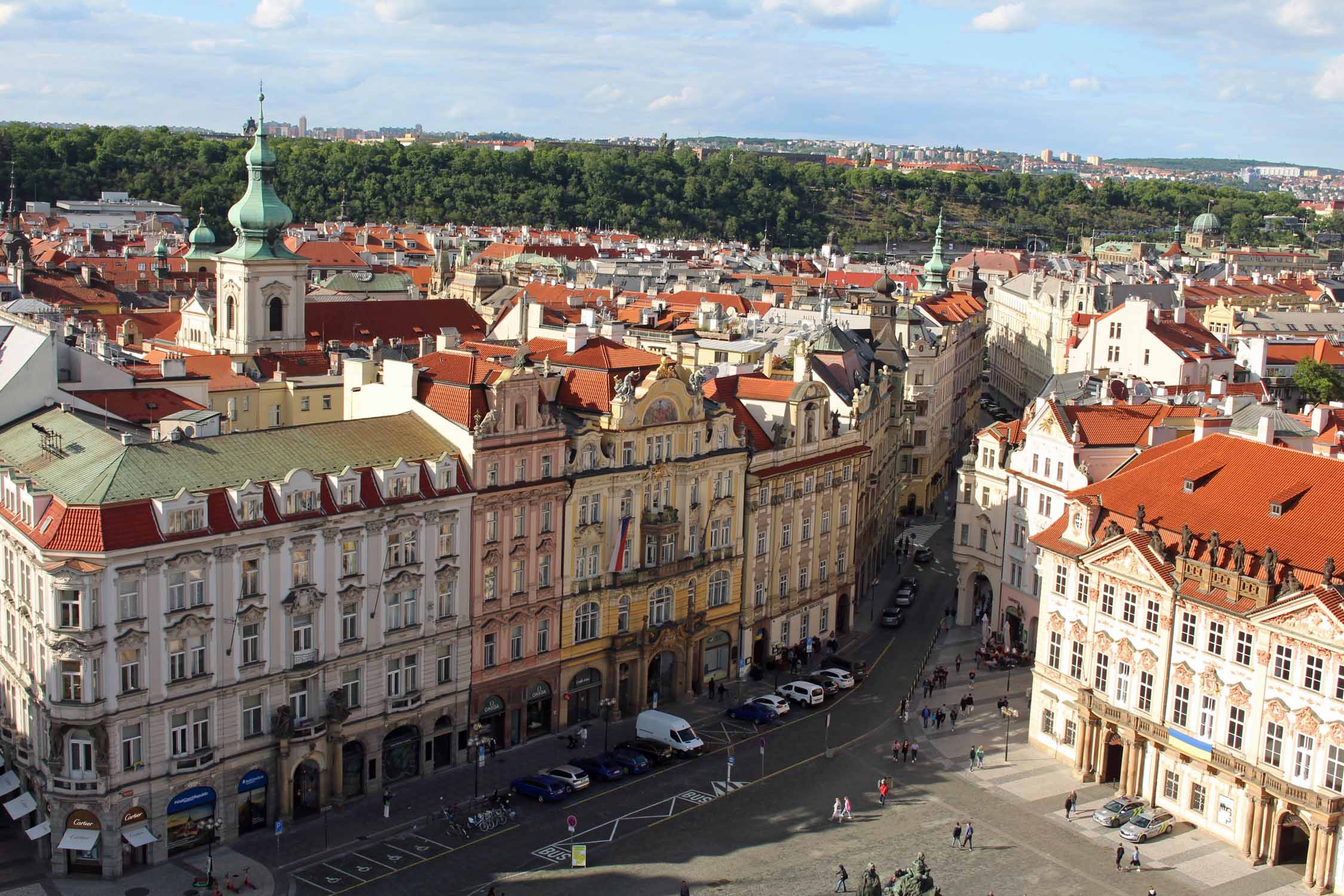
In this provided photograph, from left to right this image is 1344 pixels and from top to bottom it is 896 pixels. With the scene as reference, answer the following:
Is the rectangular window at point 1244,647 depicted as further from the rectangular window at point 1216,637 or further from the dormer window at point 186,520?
the dormer window at point 186,520

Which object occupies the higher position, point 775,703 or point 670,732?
point 670,732

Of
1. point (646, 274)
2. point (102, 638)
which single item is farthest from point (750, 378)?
point (646, 274)

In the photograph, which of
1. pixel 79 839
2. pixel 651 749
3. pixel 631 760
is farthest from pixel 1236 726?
pixel 79 839

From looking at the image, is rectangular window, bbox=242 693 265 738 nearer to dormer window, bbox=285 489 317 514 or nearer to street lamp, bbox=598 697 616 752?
dormer window, bbox=285 489 317 514

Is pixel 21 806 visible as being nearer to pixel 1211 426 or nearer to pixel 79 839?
pixel 79 839

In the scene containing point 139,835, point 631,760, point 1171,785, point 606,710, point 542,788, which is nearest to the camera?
point 139,835

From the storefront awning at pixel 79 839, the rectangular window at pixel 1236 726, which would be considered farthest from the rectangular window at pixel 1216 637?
the storefront awning at pixel 79 839
